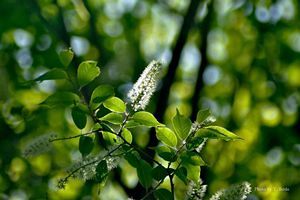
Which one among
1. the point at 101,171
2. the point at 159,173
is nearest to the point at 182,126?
the point at 159,173

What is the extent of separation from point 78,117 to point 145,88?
28 cm

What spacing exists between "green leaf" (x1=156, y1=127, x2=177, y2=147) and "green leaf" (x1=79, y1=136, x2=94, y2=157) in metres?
0.21

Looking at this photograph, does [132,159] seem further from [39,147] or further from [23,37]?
[23,37]

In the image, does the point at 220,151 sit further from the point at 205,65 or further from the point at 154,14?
the point at 154,14

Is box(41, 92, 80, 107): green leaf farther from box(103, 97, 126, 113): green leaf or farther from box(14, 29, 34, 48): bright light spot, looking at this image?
box(14, 29, 34, 48): bright light spot

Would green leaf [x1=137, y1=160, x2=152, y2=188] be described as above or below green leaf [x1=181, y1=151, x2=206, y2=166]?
below

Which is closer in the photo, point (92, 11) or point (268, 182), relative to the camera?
point (268, 182)

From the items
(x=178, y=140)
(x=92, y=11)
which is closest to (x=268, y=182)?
(x=92, y=11)

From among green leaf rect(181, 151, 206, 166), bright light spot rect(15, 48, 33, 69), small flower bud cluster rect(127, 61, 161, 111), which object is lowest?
bright light spot rect(15, 48, 33, 69)

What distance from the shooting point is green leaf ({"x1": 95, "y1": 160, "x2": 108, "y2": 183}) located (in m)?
1.92

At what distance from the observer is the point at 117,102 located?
2.00 meters

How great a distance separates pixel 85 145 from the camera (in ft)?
6.70

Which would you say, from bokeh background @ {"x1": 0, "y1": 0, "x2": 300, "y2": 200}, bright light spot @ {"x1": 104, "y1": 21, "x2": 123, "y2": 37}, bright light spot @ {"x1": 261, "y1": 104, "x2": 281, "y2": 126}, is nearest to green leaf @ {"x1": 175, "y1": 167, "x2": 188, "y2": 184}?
bokeh background @ {"x1": 0, "y1": 0, "x2": 300, "y2": 200}

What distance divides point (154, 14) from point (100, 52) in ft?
6.56
